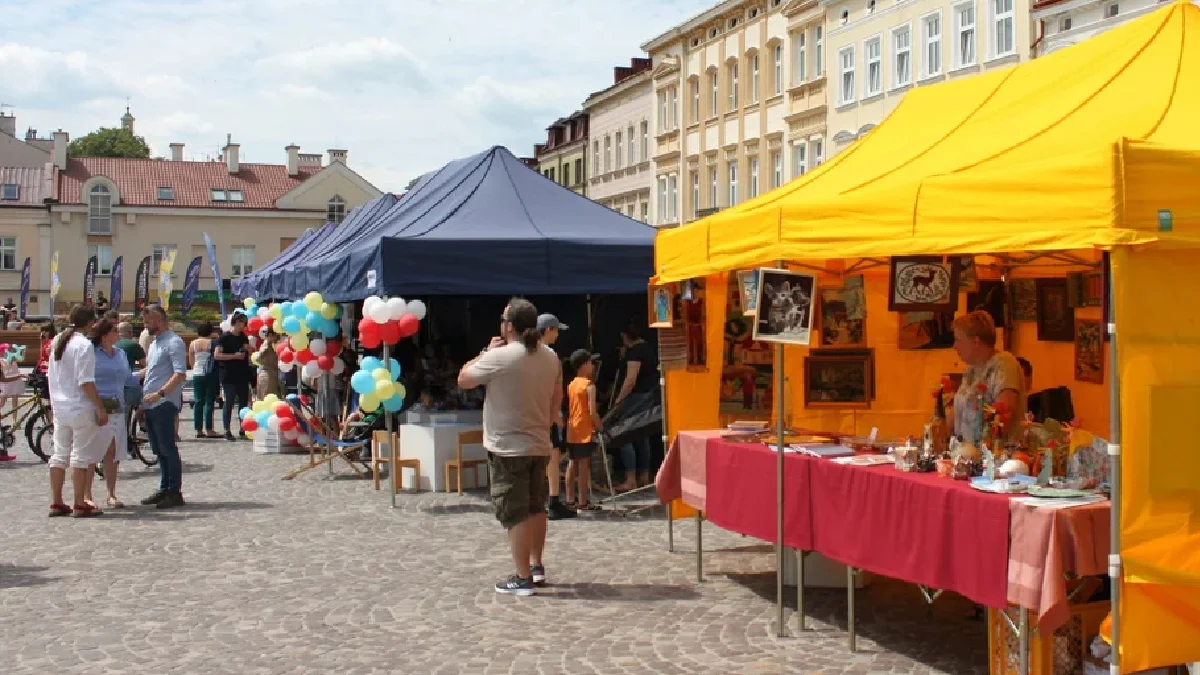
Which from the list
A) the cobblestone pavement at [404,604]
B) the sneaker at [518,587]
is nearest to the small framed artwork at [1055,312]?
the cobblestone pavement at [404,604]

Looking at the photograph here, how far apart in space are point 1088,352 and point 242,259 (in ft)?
228

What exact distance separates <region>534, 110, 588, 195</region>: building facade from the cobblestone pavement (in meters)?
50.6

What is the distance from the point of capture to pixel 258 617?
7.87 m

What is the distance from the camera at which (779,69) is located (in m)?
41.8

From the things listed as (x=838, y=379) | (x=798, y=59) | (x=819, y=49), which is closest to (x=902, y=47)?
(x=819, y=49)

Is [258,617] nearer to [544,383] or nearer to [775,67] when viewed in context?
[544,383]

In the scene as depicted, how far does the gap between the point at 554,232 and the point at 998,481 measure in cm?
760

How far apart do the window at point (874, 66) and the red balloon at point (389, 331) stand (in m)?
25.0

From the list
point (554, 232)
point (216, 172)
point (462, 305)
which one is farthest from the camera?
point (216, 172)

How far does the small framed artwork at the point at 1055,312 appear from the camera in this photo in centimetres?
920

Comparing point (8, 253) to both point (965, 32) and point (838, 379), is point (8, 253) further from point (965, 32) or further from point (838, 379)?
point (838, 379)

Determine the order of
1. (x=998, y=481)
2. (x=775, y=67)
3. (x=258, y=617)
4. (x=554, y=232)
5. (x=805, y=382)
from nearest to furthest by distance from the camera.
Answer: (x=998, y=481) → (x=258, y=617) → (x=805, y=382) → (x=554, y=232) → (x=775, y=67)

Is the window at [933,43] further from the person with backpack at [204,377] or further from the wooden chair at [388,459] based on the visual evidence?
the wooden chair at [388,459]

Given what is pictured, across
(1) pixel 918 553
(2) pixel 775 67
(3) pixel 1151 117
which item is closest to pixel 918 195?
(3) pixel 1151 117
